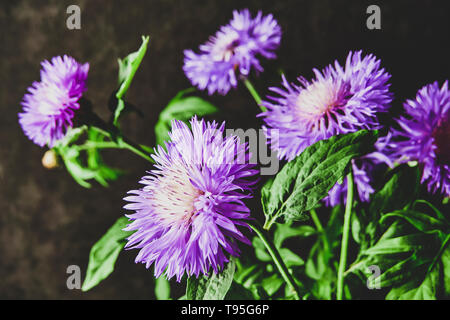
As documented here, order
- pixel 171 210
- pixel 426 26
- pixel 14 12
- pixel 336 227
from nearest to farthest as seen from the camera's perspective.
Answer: pixel 171 210 < pixel 336 227 < pixel 426 26 < pixel 14 12

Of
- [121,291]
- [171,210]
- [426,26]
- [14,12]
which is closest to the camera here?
[171,210]

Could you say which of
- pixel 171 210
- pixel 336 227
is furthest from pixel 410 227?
pixel 171 210

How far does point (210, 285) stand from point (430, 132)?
12.1 inches

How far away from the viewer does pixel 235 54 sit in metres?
0.65

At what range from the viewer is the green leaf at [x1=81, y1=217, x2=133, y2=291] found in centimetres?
48

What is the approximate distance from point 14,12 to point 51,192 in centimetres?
43

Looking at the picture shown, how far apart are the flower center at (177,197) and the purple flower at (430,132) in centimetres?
25

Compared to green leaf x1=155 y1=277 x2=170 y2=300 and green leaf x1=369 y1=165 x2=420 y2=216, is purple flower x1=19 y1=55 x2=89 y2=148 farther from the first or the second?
green leaf x1=369 y1=165 x2=420 y2=216

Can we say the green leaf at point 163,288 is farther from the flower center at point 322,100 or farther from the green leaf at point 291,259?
the flower center at point 322,100

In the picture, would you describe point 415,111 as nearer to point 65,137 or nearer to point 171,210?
point 171,210

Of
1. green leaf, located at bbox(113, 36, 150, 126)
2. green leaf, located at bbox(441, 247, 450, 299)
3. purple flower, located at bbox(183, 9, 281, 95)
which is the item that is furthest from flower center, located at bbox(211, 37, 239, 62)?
green leaf, located at bbox(441, 247, 450, 299)

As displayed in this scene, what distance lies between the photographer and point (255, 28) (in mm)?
655

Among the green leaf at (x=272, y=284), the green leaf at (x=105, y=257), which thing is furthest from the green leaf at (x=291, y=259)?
the green leaf at (x=105, y=257)

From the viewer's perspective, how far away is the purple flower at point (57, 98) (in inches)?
20.2
